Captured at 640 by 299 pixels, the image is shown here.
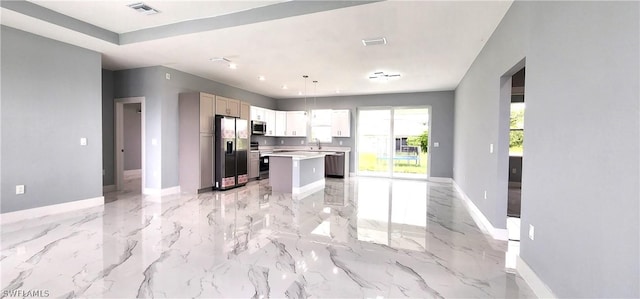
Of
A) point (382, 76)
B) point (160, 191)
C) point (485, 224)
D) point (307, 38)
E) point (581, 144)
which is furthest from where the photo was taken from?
point (382, 76)

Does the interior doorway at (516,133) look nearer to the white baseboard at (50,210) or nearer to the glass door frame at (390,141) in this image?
the glass door frame at (390,141)

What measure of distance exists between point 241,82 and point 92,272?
224 inches

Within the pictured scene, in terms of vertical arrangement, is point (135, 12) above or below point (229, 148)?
above

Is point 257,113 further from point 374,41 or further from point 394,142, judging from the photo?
point 374,41

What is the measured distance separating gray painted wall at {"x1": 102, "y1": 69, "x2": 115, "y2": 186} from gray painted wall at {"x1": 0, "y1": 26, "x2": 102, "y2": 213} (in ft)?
4.61

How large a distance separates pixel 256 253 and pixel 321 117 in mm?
6993

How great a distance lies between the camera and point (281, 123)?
31.3 ft

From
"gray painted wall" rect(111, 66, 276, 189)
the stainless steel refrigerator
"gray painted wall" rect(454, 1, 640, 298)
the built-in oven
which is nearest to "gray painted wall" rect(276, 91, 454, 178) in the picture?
the built-in oven

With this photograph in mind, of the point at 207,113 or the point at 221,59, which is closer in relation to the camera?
the point at 221,59

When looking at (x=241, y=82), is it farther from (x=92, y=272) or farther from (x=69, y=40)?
(x=92, y=272)

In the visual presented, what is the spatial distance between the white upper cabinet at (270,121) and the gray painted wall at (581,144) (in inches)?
277

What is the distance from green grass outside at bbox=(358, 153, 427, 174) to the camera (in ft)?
28.5

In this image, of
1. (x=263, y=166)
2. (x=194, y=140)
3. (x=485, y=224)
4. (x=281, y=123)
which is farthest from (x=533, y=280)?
(x=281, y=123)

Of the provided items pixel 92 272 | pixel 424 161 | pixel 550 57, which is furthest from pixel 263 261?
pixel 424 161
